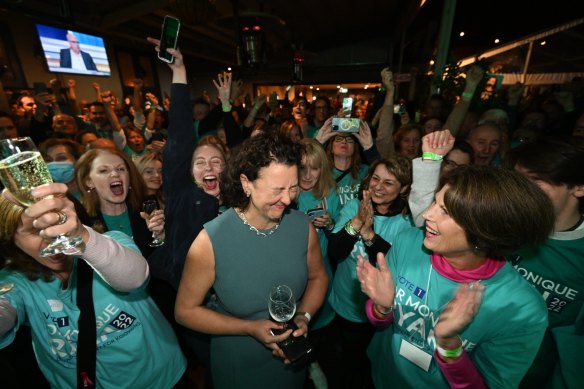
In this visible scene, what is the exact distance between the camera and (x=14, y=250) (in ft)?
4.02

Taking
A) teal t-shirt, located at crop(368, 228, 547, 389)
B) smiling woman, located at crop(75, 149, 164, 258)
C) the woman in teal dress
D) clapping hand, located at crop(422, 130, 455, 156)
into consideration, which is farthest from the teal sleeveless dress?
smiling woman, located at crop(75, 149, 164, 258)

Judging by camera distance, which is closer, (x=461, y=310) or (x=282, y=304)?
(x=461, y=310)

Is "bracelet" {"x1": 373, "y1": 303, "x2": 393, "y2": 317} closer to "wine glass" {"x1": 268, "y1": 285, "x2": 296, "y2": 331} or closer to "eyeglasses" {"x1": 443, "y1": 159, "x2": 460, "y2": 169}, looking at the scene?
"wine glass" {"x1": 268, "y1": 285, "x2": 296, "y2": 331}

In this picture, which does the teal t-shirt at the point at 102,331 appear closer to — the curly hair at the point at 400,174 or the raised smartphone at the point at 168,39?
the raised smartphone at the point at 168,39

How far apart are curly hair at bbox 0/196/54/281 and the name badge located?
1.83m

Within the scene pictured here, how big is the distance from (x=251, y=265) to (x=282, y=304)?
0.88ft

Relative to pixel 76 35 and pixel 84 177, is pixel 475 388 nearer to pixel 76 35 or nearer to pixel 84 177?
pixel 84 177

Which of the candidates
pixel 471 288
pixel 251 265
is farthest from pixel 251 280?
pixel 471 288

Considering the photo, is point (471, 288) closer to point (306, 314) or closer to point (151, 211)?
point (306, 314)

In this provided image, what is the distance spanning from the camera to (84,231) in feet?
3.31

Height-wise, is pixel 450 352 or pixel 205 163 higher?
pixel 205 163

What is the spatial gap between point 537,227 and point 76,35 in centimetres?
1130

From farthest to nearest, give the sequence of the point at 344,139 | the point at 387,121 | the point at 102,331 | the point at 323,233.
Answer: the point at 387,121 < the point at 344,139 < the point at 323,233 < the point at 102,331

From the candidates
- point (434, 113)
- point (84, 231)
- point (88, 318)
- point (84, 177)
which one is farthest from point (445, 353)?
point (434, 113)
